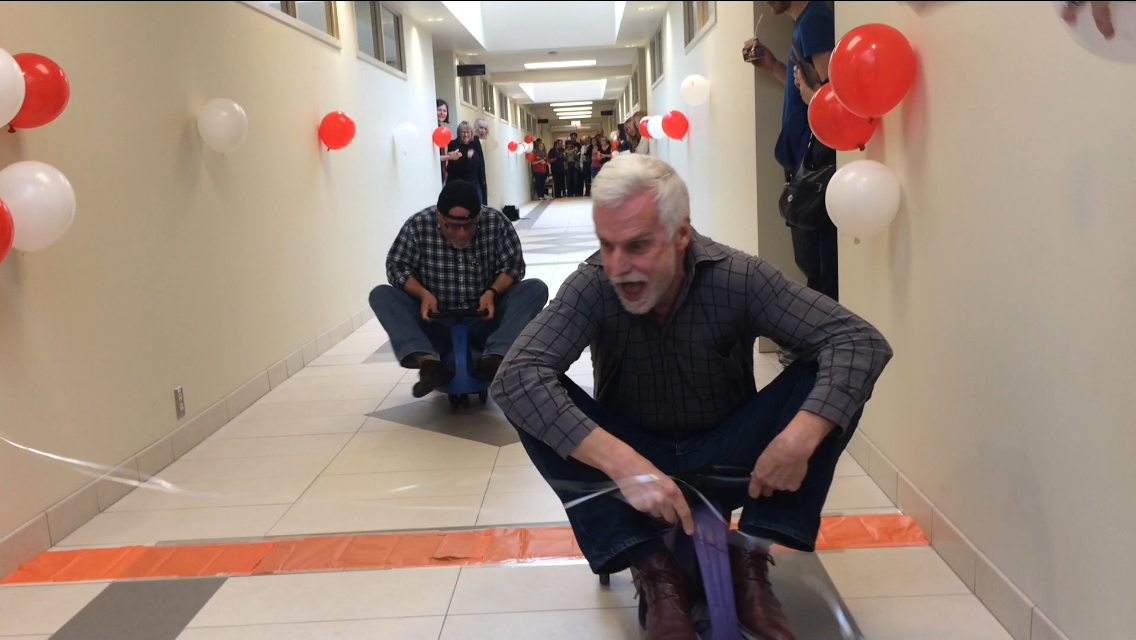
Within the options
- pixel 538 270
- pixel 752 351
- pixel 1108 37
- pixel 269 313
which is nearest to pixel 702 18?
pixel 538 270

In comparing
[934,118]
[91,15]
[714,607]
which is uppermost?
[91,15]

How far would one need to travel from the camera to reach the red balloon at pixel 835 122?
217cm

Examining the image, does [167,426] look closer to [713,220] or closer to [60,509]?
[60,509]

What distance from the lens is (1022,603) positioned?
5.13 feet

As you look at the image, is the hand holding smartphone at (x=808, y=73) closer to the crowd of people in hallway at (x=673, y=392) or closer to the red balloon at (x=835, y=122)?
the red balloon at (x=835, y=122)

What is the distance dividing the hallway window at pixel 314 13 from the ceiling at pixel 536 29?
2.05 m

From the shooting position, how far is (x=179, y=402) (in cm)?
305

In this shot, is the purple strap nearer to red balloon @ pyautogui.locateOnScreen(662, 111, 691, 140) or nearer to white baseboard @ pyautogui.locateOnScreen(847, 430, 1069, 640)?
white baseboard @ pyautogui.locateOnScreen(847, 430, 1069, 640)

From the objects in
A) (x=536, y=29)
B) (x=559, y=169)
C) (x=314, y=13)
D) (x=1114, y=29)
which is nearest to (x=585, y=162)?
(x=559, y=169)

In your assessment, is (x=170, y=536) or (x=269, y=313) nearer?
(x=170, y=536)

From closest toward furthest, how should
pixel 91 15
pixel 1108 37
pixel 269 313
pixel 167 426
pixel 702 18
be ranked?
pixel 1108 37 → pixel 91 15 → pixel 167 426 → pixel 269 313 → pixel 702 18

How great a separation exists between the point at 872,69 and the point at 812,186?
0.73 metres

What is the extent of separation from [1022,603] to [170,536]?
1962 millimetres

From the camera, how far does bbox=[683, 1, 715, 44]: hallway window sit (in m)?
5.67
